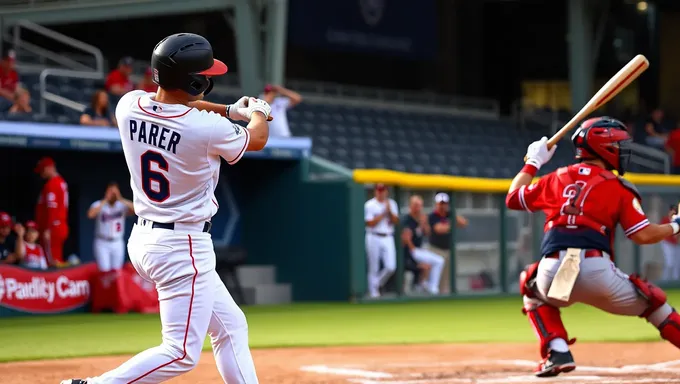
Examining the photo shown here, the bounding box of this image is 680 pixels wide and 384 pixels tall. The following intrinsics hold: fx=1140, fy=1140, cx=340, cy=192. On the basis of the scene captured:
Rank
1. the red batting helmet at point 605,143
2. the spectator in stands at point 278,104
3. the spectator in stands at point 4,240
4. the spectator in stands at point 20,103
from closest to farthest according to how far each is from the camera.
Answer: the red batting helmet at point 605,143 < the spectator in stands at point 4,240 < the spectator in stands at point 20,103 < the spectator in stands at point 278,104

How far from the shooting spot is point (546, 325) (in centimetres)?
640

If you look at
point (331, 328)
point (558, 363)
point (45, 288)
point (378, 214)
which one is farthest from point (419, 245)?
point (558, 363)

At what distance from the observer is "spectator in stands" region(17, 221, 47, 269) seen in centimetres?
1281

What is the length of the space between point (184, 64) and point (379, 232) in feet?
33.9

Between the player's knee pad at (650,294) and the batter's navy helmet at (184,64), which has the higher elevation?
the batter's navy helmet at (184,64)

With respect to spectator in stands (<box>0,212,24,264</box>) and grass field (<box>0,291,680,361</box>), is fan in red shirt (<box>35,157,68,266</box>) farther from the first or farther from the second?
grass field (<box>0,291,680,361</box>)

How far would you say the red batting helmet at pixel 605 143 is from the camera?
6.30 meters

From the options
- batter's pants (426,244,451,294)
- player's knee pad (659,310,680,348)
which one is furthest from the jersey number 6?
batter's pants (426,244,451,294)

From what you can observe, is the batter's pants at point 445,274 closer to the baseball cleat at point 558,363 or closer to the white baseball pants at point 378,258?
the white baseball pants at point 378,258

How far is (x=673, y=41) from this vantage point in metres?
27.5

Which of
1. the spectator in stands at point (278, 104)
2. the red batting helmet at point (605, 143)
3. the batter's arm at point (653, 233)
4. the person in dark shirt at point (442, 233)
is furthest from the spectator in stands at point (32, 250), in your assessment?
the batter's arm at point (653, 233)

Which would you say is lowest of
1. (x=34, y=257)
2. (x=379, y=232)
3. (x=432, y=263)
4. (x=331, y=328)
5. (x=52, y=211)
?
(x=331, y=328)

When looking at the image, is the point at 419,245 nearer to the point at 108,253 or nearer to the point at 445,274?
the point at 445,274

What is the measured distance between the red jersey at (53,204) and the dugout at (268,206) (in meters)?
1.05
